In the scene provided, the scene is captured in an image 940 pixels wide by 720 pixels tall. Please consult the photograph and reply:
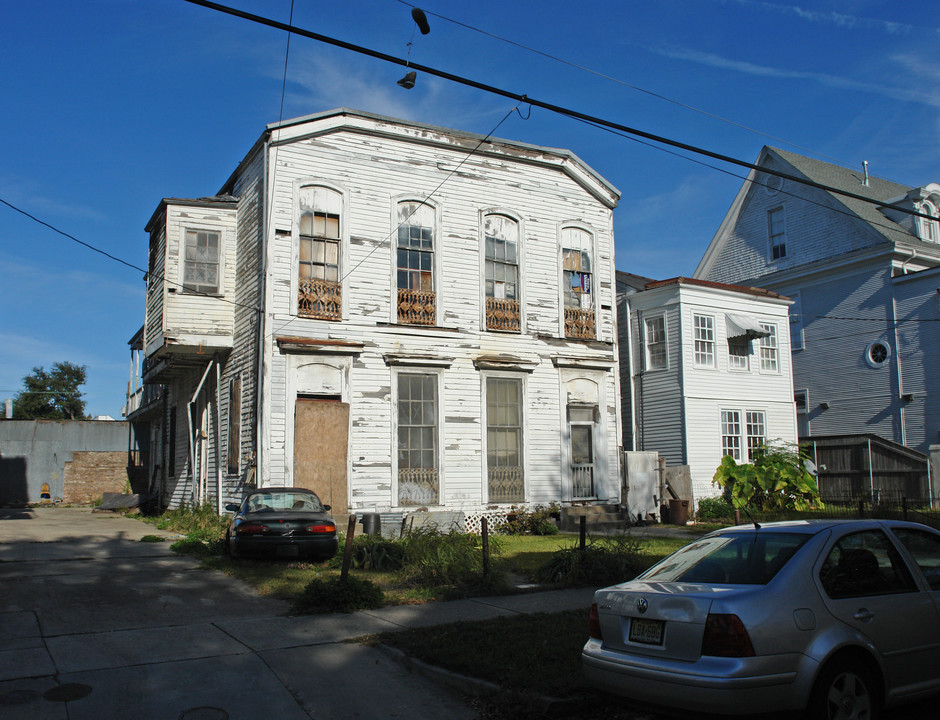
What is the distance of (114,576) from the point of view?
11.5 metres

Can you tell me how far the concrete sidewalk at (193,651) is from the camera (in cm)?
609

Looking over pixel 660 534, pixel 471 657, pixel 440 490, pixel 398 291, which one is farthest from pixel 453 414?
pixel 471 657

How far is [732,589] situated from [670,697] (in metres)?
0.80

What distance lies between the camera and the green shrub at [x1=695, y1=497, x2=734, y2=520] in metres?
23.3

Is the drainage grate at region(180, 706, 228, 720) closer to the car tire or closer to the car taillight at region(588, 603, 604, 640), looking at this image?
the car taillight at region(588, 603, 604, 640)

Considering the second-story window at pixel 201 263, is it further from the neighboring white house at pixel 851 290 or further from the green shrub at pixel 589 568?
the neighboring white house at pixel 851 290

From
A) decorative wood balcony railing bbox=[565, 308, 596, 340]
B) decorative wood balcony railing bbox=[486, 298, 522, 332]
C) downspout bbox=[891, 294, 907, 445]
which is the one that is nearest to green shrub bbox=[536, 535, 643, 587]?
decorative wood balcony railing bbox=[486, 298, 522, 332]

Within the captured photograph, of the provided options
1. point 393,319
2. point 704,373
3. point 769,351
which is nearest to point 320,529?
point 393,319

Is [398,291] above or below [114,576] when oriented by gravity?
above

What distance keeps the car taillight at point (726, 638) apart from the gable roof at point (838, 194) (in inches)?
1058

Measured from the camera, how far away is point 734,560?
569 cm

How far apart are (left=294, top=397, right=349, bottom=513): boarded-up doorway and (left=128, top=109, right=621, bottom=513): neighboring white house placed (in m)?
0.03

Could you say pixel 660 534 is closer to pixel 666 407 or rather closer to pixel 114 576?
pixel 666 407

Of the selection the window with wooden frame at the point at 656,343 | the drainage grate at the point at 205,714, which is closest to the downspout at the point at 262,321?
the drainage grate at the point at 205,714
